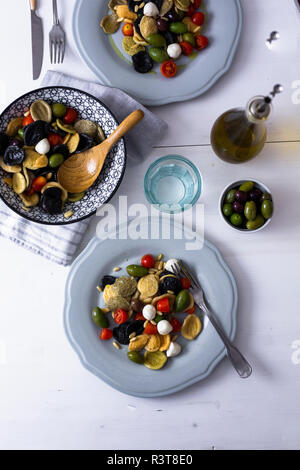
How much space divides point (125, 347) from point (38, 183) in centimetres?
33

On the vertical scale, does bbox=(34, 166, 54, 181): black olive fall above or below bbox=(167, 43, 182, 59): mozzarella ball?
below

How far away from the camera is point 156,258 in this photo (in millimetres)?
762

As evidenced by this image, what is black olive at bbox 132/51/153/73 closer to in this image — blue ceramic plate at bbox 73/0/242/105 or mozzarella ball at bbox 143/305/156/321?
blue ceramic plate at bbox 73/0/242/105

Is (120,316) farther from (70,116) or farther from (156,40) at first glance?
(156,40)

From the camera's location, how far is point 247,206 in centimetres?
71

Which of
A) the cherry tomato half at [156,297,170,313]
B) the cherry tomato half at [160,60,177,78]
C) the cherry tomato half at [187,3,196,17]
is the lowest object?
the cherry tomato half at [156,297,170,313]

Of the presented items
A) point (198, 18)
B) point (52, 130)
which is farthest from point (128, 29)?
point (52, 130)

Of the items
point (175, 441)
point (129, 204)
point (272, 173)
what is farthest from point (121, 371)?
point (272, 173)

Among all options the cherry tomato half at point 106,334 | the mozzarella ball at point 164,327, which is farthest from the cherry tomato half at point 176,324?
the cherry tomato half at point 106,334

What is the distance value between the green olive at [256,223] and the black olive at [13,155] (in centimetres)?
40

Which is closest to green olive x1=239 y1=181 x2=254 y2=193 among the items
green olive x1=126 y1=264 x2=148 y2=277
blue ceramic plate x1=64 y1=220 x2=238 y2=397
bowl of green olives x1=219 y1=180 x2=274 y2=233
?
bowl of green olives x1=219 y1=180 x2=274 y2=233

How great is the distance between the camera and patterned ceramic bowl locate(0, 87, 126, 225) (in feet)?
2.35

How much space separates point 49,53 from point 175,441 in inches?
30.0

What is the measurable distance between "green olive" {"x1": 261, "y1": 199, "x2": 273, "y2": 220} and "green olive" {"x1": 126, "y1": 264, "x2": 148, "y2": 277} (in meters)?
0.23
